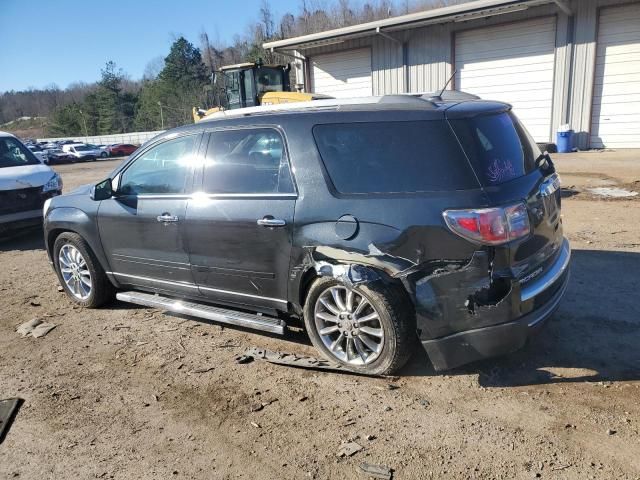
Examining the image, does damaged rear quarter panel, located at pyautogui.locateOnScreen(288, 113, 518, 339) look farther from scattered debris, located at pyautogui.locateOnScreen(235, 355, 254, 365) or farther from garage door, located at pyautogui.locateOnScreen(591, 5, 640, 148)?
garage door, located at pyautogui.locateOnScreen(591, 5, 640, 148)

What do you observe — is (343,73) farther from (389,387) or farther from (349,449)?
(349,449)

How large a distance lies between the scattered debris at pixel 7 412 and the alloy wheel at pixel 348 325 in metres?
2.14

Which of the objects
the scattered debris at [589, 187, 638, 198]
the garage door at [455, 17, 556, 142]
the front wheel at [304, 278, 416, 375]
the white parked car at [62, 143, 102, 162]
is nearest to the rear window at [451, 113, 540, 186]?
the front wheel at [304, 278, 416, 375]

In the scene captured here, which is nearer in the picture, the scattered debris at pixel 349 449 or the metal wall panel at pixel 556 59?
the scattered debris at pixel 349 449

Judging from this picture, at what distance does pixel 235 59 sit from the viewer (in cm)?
6800

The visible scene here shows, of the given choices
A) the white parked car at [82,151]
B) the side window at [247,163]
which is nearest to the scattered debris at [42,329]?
the side window at [247,163]

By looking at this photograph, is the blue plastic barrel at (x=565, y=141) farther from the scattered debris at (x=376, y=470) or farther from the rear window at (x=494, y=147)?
the scattered debris at (x=376, y=470)

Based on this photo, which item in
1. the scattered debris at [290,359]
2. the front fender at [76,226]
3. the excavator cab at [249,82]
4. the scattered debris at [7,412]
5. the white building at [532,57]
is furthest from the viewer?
the excavator cab at [249,82]

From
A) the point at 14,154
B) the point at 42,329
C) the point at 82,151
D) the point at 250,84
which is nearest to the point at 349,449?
the point at 42,329

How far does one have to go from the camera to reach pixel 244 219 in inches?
152

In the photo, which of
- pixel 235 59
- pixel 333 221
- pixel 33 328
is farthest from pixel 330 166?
pixel 235 59

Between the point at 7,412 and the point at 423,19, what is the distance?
19.1 metres

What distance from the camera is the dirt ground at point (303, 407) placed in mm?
2750

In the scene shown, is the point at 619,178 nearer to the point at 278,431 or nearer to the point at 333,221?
the point at 333,221
